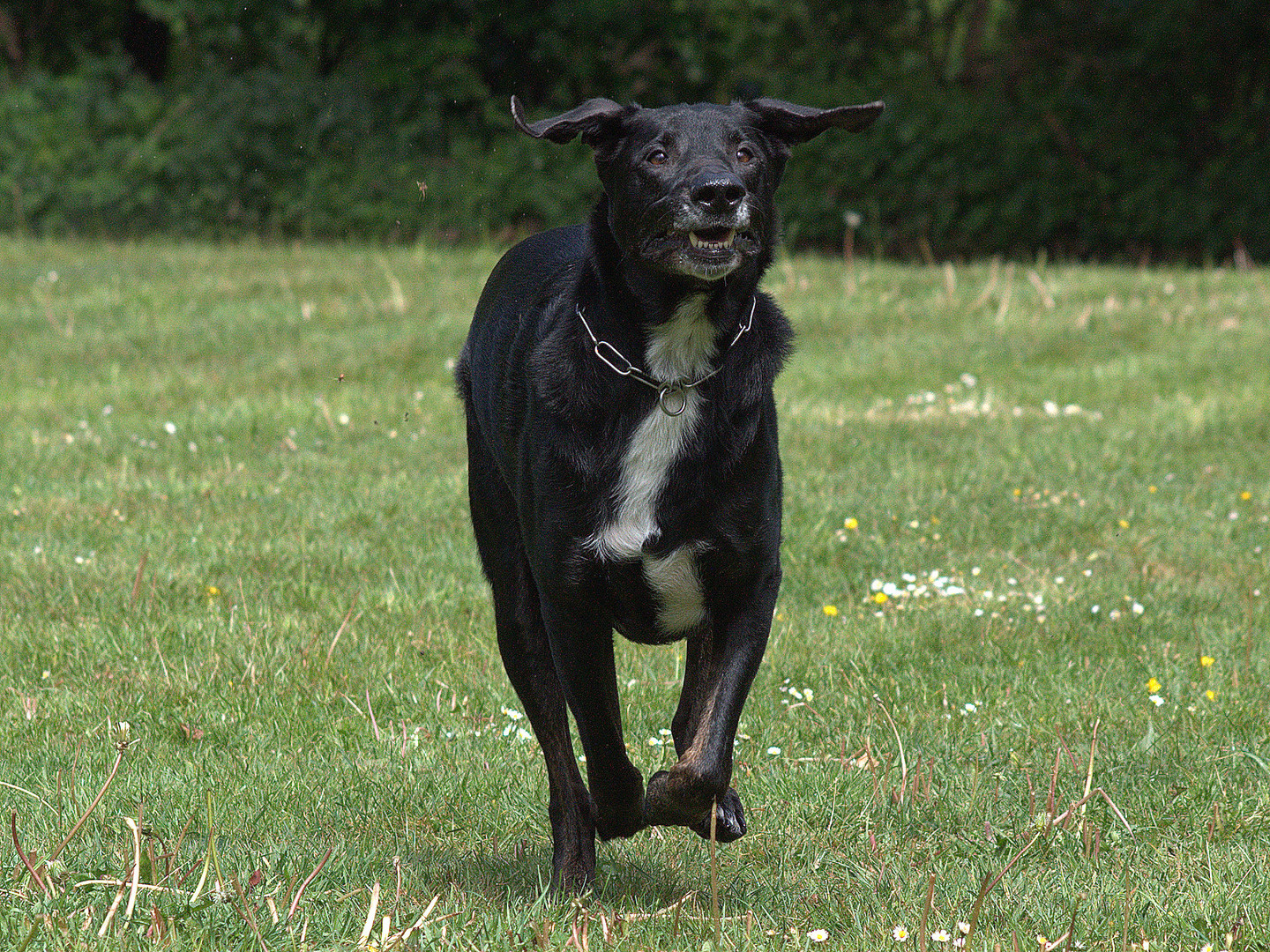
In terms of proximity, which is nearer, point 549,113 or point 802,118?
point 802,118

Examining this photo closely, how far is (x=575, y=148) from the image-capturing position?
17641mm

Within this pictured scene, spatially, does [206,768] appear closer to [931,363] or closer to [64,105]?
[931,363]

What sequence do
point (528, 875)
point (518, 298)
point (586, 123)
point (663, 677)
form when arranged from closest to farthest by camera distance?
point (586, 123) < point (528, 875) < point (518, 298) < point (663, 677)

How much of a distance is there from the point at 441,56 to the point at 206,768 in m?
14.0

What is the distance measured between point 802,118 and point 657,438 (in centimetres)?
85

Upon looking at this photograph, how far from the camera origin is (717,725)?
A: 3268mm

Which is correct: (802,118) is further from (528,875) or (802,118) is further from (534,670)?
(528,875)

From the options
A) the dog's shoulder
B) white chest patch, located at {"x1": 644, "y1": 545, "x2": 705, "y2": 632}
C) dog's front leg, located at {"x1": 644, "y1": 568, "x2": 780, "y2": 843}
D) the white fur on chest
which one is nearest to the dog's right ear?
the dog's shoulder

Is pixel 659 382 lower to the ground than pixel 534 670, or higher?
higher

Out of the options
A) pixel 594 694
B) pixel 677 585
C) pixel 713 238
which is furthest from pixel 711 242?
pixel 594 694

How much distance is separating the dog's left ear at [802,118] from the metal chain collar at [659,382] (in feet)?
1.69

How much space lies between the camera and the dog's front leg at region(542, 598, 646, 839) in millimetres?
3375

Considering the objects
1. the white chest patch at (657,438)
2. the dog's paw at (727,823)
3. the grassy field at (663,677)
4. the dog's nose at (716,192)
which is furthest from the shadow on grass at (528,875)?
the dog's nose at (716,192)

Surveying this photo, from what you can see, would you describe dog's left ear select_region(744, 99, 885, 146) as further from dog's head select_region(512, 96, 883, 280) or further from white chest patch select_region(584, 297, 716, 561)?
white chest patch select_region(584, 297, 716, 561)
